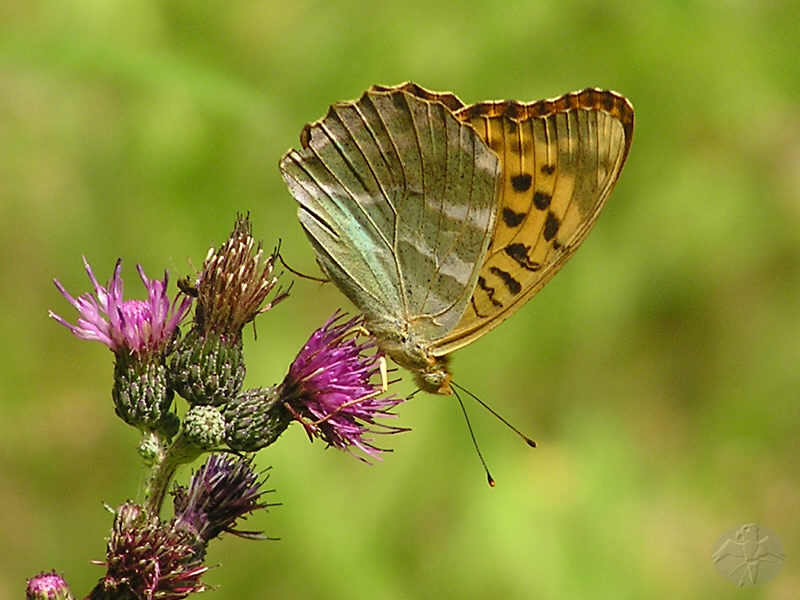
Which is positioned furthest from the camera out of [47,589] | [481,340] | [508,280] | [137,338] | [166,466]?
[481,340]

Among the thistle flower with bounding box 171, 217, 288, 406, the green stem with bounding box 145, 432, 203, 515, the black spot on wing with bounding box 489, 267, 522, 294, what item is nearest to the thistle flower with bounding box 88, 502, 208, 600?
the green stem with bounding box 145, 432, 203, 515

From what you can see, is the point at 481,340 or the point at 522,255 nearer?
the point at 522,255

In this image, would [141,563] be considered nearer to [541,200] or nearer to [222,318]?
[222,318]

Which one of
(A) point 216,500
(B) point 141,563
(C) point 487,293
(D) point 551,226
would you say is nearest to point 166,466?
(A) point 216,500

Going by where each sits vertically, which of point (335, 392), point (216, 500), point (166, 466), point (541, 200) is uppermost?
point (541, 200)

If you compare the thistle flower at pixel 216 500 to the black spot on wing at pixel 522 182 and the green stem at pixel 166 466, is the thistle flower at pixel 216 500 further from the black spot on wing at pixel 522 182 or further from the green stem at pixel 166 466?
the black spot on wing at pixel 522 182

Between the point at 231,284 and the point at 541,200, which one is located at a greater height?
the point at 541,200

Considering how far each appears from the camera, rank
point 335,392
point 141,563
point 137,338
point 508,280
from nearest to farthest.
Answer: point 141,563 → point 137,338 → point 335,392 → point 508,280

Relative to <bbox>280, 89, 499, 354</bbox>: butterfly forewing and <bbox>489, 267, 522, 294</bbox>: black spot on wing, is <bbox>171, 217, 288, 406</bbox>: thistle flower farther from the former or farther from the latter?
<bbox>489, 267, 522, 294</bbox>: black spot on wing
